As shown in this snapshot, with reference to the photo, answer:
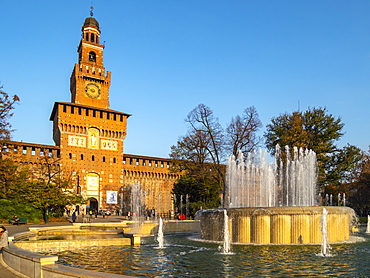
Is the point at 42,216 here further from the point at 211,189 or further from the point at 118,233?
the point at 211,189

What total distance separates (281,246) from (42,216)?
18.8 meters

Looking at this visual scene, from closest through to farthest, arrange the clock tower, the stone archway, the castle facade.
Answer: the castle facade
the stone archway
the clock tower

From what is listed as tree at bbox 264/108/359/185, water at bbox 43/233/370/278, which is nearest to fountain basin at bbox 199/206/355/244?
water at bbox 43/233/370/278

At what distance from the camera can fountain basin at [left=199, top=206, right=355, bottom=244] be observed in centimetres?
1213

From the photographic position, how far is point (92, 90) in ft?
155

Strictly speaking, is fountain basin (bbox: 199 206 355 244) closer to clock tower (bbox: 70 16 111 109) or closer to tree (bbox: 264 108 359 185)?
tree (bbox: 264 108 359 185)

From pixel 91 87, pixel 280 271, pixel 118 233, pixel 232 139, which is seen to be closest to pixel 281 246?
pixel 280 271

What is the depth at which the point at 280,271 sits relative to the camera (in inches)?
302

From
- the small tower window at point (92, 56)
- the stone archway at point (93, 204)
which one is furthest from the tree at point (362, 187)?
the small tower window at point (92, 56)

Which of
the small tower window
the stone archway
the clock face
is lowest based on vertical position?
the stone archway

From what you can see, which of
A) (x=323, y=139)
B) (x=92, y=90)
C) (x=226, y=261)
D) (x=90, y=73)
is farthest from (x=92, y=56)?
(x=226, y=261)

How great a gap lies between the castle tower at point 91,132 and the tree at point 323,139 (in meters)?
20.6

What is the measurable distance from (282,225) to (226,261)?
3.96m

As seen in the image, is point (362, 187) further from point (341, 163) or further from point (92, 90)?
point (92, 90)
